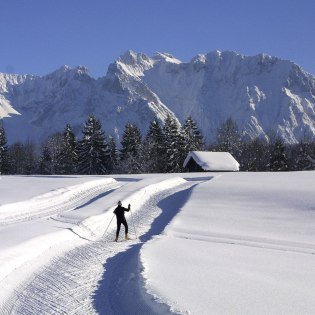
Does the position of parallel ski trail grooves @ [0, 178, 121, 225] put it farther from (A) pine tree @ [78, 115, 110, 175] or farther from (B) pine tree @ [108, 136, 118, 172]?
(B) pine tree @ [108, 136, 118, 172]

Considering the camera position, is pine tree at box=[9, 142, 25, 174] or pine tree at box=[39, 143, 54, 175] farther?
pine tree at box=[9, 142, 25, 174]

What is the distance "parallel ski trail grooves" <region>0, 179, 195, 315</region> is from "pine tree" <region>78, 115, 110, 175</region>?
5369cm

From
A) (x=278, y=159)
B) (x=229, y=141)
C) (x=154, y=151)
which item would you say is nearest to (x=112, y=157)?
(x=154, y=151)

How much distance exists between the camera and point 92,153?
71.3m

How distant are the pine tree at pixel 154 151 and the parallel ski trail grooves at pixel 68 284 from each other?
53.2 m

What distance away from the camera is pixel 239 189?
1283 inches

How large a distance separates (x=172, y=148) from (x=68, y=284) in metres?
57.7

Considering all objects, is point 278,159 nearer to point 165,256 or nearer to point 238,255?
point 238,255

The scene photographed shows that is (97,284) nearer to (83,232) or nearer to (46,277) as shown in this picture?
(46,277)

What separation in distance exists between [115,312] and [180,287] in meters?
1.61

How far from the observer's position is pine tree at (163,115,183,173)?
6894 cm

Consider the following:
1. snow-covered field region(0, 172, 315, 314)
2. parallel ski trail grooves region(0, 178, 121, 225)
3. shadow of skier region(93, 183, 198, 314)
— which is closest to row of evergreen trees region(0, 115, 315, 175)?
parallel ski trail grooves region(0, 178, 121, 225)

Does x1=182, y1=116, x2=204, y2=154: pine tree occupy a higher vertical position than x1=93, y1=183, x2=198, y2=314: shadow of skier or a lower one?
higher

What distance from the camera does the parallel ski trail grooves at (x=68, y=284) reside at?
1023cm
